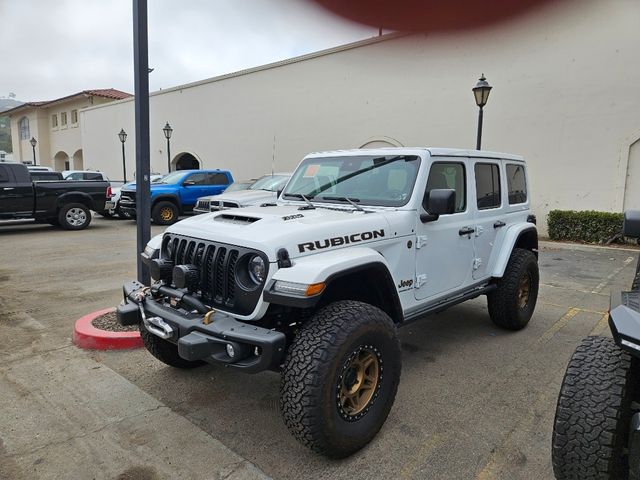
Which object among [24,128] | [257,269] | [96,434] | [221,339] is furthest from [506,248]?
[24,128]

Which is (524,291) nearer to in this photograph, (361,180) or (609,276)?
(361,180)

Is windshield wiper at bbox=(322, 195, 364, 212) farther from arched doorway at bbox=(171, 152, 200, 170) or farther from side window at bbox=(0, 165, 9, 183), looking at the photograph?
arched doorway at bbox=(171, 152, 200, 170)

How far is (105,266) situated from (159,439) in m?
5.77

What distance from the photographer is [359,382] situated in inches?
107

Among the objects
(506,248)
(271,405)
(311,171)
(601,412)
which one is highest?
(311,171)

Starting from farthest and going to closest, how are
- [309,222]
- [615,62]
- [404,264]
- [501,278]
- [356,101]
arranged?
[356,101]
[615,62]
[501,278]
[404,264]
[309,222]

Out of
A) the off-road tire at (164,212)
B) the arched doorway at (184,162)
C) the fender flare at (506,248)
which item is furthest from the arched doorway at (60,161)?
the fender flare at (506,248)

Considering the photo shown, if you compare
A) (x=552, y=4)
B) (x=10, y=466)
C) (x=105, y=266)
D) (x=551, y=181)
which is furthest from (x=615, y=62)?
(x=10, y=466)

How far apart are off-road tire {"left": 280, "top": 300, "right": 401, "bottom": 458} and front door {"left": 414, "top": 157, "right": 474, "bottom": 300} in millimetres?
918

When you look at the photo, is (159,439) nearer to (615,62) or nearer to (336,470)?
(336,470)

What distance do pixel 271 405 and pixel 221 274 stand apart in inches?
A: 44.8

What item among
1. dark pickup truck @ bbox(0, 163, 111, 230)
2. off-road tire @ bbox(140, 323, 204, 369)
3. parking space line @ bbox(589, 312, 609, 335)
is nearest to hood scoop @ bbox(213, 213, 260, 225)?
off-road tire @ bbox(140, 323, 204, 369)

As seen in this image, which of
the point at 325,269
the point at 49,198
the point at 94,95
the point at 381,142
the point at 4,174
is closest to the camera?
the point at 325,269

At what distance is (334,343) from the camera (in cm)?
242
